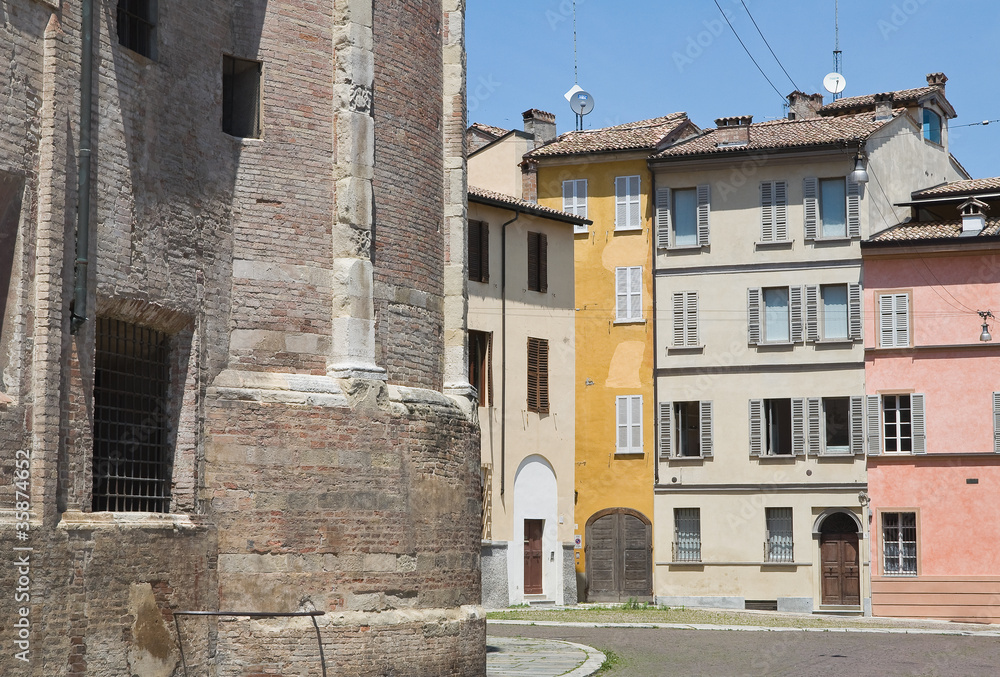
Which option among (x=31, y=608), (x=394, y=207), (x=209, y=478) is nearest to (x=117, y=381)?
(x=209, y=478)

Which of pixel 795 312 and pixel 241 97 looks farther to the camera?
pixel 795 312

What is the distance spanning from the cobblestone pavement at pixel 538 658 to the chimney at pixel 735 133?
756 inches

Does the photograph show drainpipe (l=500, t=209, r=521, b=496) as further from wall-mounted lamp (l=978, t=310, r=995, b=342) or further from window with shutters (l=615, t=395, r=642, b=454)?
wall-mounted lamp (l=978, t=310, r=995, b=342)

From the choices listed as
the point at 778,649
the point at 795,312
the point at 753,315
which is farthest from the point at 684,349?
the point at 778,649

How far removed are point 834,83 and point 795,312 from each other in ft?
35.3

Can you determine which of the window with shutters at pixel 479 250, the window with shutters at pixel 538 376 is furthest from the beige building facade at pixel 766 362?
the window with shutters at pixel 479 250

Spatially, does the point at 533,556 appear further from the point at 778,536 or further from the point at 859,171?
the point at 859,171

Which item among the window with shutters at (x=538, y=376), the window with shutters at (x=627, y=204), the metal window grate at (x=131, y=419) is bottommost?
the metal window grate at (x=131, y=419)

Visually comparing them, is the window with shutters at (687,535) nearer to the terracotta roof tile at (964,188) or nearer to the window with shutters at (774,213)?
the window with shutters at (774,213)

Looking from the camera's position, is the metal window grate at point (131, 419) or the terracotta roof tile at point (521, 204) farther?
the terracotta roof tile at point (521, 204)

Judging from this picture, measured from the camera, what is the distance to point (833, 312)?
117ft

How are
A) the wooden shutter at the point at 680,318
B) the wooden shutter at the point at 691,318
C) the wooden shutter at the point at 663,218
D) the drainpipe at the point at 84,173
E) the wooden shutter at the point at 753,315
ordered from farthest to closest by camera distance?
the wooden shutter at the point at 663,218 < the wooden shutter at the point at 680,318 < the wooden shutter at the point at 691,318 < the wooden shutter at the point at 753,315 < the drainpipe at the point at 84,173

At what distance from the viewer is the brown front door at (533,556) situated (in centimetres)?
3406

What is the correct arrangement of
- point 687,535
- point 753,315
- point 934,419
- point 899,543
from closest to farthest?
point 934,419 < point 899,543 < point 753,315 < point 687,535
